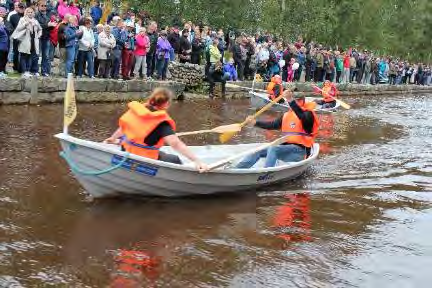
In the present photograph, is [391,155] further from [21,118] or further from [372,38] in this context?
[372,38]

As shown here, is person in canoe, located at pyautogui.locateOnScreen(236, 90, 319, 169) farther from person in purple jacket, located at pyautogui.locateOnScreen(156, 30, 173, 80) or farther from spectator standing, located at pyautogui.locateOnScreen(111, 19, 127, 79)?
person in purple jacket, located at pyautogui.locateOnScreen(156, 30, 173, 80)

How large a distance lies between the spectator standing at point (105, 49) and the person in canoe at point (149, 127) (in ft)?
27.5

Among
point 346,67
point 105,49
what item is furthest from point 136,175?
point 346,67

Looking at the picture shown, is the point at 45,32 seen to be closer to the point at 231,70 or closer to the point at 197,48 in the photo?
the point at 197,48

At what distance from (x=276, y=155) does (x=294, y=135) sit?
0.41 meters

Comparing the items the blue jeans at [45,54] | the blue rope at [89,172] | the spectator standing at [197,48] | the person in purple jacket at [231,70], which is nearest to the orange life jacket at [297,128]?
the blue rope at [89,172]

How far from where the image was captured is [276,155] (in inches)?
344

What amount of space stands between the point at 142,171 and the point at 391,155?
7.03 metres

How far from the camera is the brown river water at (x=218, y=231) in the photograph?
5.20 meters

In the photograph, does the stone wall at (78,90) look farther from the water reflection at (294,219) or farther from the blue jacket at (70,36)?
the water reflection at (294,219)

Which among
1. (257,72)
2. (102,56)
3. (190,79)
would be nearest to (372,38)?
(257,72)


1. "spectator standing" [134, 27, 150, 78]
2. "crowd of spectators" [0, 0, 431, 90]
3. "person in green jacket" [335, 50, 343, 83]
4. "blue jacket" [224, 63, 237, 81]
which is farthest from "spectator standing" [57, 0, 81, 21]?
"person in green jacket" [335, 50, 343, 83]

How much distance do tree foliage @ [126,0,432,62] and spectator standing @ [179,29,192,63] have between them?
4.67 m

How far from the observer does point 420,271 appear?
18.9 ft
